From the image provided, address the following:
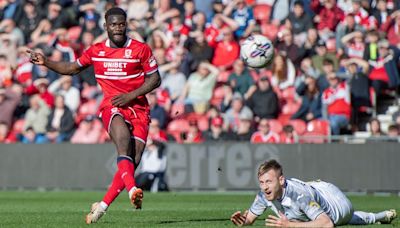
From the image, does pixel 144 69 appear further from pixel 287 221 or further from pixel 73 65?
pixel 287 221

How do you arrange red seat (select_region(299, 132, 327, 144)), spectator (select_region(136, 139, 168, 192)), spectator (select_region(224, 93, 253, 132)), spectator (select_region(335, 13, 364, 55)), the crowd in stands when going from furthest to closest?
spectator (select_region(335, 13, 364, 55)), spectator (select_region(224, 93, 253, 132)), the crowd in stands, spectator (select_region(136, 139, 168, 192)), red seat (select_region(299, 132, 327, 144))

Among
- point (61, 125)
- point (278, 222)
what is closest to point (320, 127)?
point (61, 125)

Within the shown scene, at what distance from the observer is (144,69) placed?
13.1 metres

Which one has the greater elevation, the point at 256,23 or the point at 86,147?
the point at 256,23

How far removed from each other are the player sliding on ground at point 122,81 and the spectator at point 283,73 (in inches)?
468

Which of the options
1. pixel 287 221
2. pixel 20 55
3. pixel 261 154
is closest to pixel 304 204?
pixel 287 221

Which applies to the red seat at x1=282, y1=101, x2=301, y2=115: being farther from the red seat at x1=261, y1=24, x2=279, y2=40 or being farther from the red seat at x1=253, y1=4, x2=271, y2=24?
the red seat at x1=253, y1=4, x2=271, y2=24

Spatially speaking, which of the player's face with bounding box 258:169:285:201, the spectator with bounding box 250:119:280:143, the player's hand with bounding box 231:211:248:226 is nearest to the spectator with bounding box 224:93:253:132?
the spectator with bounding box 250:119:280:143

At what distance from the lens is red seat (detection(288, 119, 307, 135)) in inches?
942

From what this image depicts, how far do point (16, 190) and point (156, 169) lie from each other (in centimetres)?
346

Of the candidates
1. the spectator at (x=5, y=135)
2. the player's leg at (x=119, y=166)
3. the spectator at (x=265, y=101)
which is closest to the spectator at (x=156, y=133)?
the spectator at (x=265, y=101)

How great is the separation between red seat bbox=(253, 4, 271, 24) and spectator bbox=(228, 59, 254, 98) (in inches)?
76.4

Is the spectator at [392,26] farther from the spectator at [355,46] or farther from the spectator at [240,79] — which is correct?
the spectator at [240,79]

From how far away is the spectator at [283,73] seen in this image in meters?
24.8
